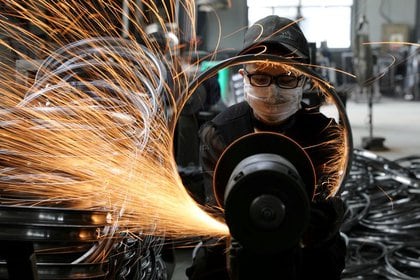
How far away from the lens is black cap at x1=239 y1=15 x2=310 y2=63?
1497mm

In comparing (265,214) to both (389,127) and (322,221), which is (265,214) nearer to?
(322,221)

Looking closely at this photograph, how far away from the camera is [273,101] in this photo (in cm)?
155

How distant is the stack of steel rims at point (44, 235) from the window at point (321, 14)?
7.46 meters

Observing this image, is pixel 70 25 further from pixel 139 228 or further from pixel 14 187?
pixel 139 228

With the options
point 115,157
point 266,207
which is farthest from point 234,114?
point 266,207

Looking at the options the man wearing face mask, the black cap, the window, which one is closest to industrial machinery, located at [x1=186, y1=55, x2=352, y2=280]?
the man wearing face mask

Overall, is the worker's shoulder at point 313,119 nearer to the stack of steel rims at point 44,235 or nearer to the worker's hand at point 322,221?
the worker's hand at point 322,221

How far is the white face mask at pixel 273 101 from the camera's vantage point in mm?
1550

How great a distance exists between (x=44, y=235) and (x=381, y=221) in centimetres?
343

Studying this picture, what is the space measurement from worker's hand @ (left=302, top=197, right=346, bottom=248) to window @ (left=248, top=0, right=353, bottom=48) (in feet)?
24.4

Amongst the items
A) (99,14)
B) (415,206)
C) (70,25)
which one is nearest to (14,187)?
(70,25)

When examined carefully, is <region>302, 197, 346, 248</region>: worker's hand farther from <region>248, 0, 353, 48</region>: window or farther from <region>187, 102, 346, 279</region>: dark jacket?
<region>248, 0, 353, 48</region>: window

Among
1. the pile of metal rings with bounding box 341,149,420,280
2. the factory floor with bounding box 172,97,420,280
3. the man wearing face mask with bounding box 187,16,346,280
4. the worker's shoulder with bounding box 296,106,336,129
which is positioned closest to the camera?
the man wearing face mask with bounding box 187,16,346,280

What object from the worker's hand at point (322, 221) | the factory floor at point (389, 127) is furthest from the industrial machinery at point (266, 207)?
the factory floor at point (389, 127)
